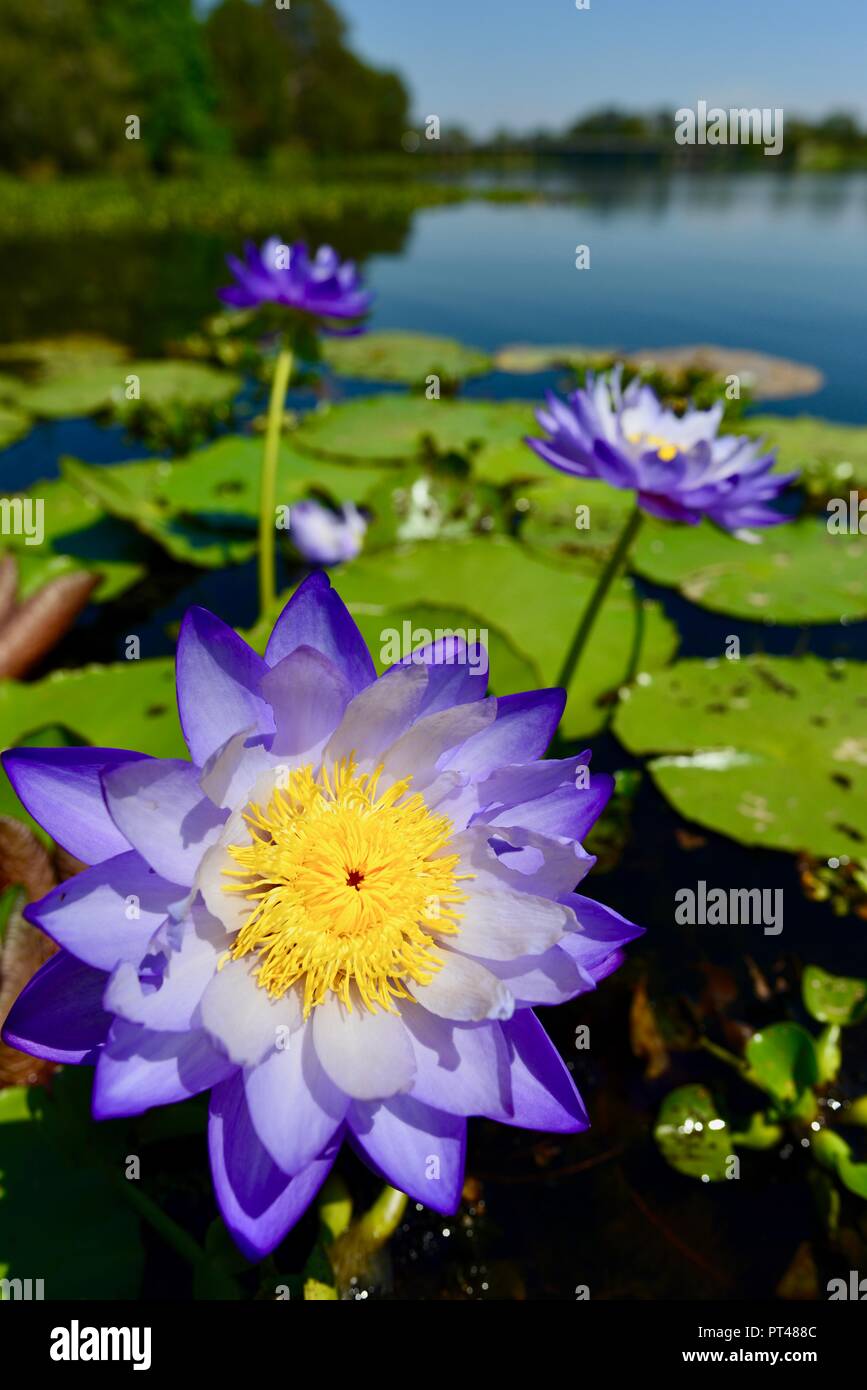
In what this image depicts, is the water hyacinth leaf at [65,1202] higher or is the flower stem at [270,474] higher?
the flower stem at [270,474]

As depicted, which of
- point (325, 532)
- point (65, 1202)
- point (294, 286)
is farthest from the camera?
point (325, 532)

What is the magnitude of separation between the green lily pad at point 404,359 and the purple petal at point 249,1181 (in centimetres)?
540

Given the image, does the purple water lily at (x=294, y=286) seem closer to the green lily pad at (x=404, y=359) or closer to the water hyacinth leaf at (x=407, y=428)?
the water hyacinth leaf at (x=407, y=428)

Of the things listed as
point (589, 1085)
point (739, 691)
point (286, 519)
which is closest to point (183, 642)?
point (589, 1085)

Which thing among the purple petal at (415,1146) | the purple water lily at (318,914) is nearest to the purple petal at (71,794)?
the purple water lily at (318,914)

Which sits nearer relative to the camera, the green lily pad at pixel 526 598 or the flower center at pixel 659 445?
the flower center at pixel 659 445

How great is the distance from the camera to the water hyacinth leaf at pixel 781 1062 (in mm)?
1534

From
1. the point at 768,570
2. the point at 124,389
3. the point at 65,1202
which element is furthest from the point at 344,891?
the point at 124,389

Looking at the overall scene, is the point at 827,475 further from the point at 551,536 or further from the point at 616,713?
the point at 616,713

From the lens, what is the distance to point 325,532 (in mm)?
3100

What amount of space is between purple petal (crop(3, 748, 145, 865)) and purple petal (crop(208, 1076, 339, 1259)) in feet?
0.98

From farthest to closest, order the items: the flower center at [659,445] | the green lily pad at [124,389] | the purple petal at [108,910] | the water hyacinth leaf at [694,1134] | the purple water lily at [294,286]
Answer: the green lily pad at [124,389] → the purple water lily at [294,286] → the flower center at [659,445] → the water hyacinth leaf at [694,1134] → the purple petal at [108,910]

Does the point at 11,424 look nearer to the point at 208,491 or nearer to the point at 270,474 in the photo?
the point at 208,491

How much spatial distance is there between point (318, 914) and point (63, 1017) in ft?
0.98
